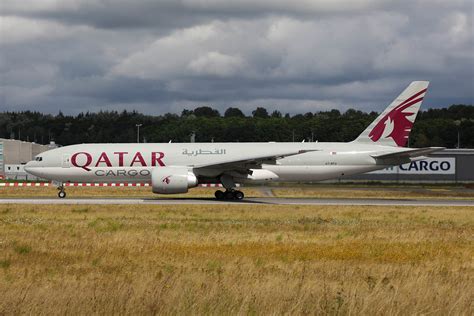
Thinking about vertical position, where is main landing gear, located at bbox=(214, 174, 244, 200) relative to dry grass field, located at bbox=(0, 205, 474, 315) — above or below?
above

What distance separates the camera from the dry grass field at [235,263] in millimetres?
10727

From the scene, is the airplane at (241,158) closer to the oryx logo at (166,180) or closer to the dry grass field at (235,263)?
the oryx logo at (166,180)

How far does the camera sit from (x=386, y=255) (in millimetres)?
18453

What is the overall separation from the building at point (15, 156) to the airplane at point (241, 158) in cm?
6113

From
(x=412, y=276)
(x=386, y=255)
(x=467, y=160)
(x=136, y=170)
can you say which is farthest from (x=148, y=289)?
(x=467, y=160)

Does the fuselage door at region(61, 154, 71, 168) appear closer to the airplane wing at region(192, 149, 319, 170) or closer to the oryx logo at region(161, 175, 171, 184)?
the oryx logo at region(161, 175, 171, 184)

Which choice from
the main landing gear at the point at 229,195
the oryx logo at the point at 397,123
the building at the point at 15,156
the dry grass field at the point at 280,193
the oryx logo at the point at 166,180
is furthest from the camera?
the building at the point at 15,156

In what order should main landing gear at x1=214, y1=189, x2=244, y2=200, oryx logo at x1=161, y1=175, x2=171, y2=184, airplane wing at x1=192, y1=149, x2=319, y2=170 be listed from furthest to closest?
main landing gear at x1=214, y1=189, x2=244, y2=200
airplane wing at x1=192, y1=149, x2=319, y2=170
oryx logo at x1=161, y1=175, x2=171, y2=184

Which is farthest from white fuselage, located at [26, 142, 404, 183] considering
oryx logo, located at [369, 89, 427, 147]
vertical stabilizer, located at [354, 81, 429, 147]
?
oryx logo, located at [369, 89, 427, 147]

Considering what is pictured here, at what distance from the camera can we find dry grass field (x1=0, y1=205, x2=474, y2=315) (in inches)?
422

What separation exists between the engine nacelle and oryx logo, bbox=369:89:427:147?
13756 millimetres

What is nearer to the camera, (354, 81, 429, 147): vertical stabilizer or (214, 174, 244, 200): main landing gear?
(214, 174, 244, 200): main landing gear

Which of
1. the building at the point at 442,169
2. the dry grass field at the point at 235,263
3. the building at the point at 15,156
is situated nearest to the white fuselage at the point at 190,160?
the dry grass field at the point at 235,263

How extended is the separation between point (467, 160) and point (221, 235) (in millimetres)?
77039
